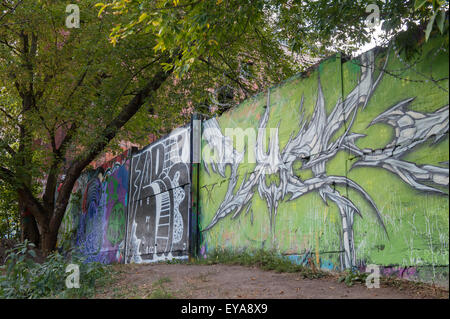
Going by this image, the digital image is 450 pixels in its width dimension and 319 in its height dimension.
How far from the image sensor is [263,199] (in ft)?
22.2

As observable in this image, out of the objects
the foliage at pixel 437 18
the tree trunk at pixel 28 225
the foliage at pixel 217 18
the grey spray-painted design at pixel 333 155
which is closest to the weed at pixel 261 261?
the grey spray-painted design at pixel 333 155

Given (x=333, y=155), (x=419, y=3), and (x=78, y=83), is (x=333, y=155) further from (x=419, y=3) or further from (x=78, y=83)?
(x=78, y=83)

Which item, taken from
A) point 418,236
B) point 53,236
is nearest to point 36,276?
point 418,236

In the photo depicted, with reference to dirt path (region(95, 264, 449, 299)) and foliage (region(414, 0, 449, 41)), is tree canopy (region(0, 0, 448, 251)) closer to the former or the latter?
foliage (region(414, 0, 449, 41))

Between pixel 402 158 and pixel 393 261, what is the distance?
115cm

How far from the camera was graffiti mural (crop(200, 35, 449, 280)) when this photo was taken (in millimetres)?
4523

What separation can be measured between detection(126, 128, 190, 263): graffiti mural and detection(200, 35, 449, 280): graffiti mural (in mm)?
1114

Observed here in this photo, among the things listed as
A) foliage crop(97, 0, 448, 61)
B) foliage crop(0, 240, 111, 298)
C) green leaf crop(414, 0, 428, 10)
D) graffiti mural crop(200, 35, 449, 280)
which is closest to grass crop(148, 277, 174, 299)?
foliage crop(0, 240, 111, 298)

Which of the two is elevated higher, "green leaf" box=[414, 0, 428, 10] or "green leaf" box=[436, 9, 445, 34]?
"green leaf" box=[414, 0, 428, 10]

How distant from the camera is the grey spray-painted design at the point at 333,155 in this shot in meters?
4.61

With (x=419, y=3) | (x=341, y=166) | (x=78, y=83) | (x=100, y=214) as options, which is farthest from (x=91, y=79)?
(x=419, y=3)

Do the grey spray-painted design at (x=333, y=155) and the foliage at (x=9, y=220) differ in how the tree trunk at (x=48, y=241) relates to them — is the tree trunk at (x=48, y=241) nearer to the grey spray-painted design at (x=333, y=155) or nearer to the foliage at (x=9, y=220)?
the foliage at (x=9, y=220)

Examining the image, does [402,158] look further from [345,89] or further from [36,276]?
[36,276]

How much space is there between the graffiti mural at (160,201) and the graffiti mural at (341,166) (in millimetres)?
1114
